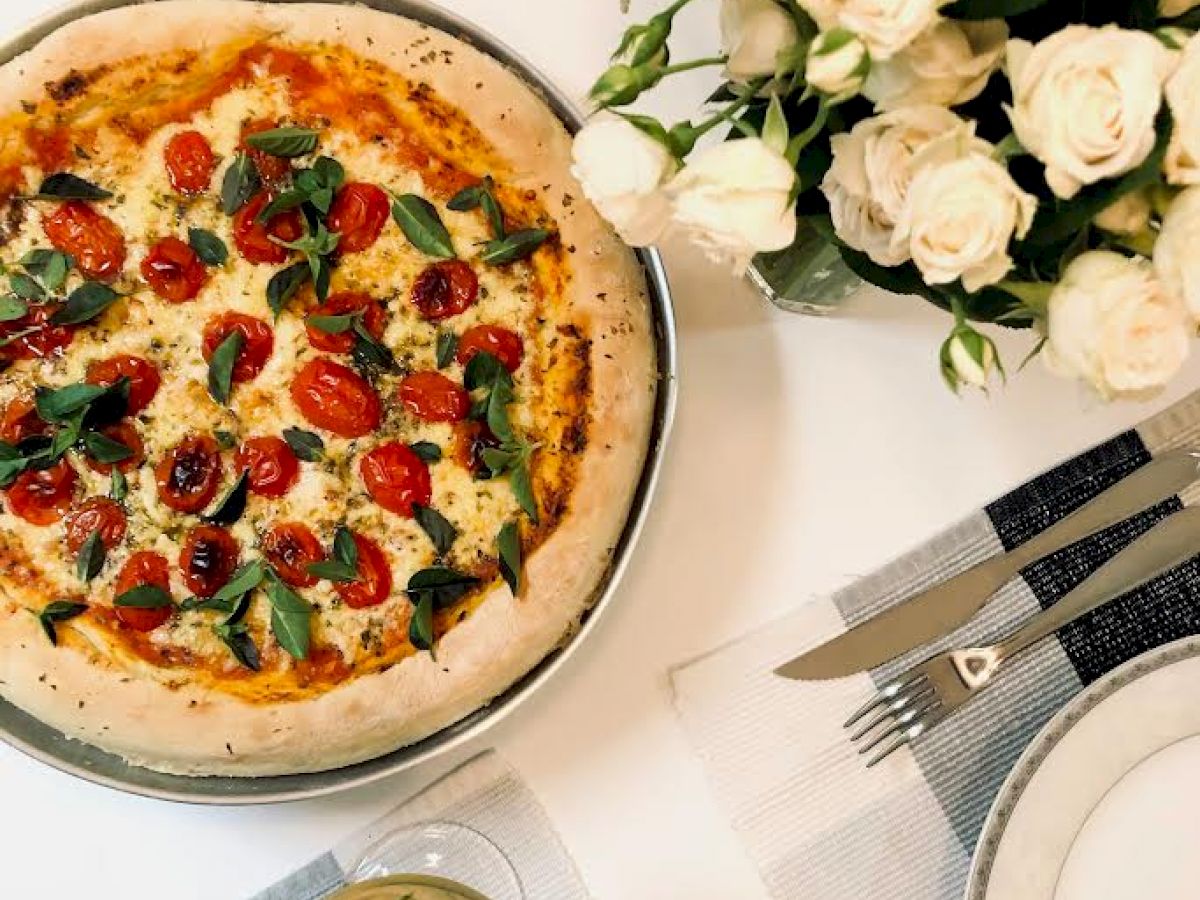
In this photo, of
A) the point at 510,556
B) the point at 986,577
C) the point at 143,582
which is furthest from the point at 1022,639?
the point at 143,582

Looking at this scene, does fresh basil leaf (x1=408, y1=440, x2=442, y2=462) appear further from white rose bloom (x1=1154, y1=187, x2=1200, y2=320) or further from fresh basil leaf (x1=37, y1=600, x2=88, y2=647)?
white rose bloom (x1=1154, y1=187, x2=1200, y2=320)

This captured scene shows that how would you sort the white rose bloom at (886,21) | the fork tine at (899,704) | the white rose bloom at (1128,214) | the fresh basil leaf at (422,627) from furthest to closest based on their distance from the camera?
1. the fork tine at (899,704)
2. the fresh basil leaf at (422,627)
3. the white rose bloom at (1128,214)
4. the white rose bloom at (886,21)

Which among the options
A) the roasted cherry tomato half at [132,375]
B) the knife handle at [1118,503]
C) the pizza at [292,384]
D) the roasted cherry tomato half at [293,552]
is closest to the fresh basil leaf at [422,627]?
the pizza at [292,384]

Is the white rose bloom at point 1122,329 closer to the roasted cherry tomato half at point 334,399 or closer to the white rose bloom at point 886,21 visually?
the white rose bloom at point 886,21

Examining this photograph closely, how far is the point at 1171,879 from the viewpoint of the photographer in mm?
1146

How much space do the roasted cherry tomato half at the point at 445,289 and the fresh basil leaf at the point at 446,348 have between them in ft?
0.08

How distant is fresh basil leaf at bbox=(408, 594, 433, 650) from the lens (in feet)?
3.53

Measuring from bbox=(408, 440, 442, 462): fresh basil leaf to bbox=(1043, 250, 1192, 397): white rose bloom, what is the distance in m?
0.59

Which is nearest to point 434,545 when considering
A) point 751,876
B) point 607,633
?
point 607,633

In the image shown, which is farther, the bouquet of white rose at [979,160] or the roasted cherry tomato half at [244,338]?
the roasted cherry tomato half at [244,338]

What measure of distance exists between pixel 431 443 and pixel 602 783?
14.6 inches

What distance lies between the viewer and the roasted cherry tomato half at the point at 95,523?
3.70 ft

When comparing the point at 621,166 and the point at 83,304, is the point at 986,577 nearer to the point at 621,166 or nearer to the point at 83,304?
the point at 621,166

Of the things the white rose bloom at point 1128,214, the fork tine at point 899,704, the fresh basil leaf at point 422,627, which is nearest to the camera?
the white rose bloom at point 1128,214
